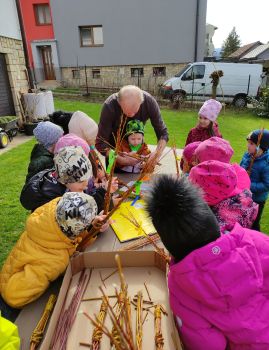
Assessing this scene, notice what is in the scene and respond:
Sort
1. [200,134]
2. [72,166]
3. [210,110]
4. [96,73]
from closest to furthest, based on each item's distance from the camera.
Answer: [72,166]
[210,110]
[200,134]
[96,73]

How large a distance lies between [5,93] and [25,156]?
326 centimetres

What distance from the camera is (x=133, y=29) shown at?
1516 centimetres

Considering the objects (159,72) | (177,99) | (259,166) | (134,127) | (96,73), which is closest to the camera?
(259,166)

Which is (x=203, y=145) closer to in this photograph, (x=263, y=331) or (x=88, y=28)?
(x=263, y=331)

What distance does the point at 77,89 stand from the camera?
1581 cm

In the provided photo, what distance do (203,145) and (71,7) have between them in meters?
16.7

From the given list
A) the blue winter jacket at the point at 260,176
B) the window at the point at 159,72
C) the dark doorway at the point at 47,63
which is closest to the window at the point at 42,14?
the dark doorway at the point at 47,63

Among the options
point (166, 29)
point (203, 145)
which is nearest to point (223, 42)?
point (166, 29)

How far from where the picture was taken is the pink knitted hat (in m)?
1.47

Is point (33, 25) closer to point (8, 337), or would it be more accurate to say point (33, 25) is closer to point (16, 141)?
point (16, 141)

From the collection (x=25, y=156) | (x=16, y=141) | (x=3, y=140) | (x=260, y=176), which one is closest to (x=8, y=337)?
(x=260, y=176)

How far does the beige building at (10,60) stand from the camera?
24.5 ft

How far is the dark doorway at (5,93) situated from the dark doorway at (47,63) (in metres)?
11.2

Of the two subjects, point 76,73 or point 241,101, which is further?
point 76,73
